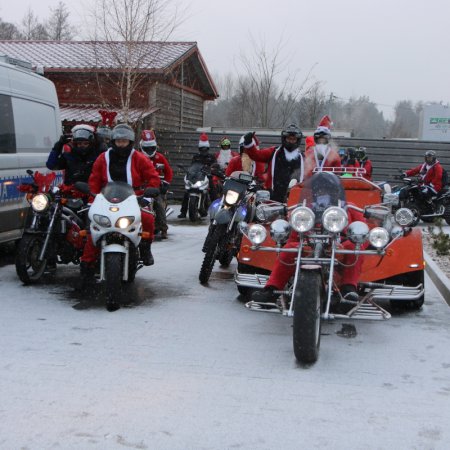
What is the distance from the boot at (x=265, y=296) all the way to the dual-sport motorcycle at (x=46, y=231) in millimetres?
2432

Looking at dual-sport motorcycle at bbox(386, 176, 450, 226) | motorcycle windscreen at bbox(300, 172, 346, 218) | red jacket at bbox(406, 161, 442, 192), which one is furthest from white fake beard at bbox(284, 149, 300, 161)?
red jacket at bbox(406, 161, 442, 192)

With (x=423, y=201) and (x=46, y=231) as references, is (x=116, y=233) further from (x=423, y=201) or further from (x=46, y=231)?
(x=423, y=201)

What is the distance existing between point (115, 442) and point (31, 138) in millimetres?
6146

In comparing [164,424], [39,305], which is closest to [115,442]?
[164,424]

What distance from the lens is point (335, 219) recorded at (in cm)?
518

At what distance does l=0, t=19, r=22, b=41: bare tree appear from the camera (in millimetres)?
58281

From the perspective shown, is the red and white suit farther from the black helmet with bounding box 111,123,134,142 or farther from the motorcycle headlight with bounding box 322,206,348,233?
the motorcycle headlight with bounding box 322,206,348,233

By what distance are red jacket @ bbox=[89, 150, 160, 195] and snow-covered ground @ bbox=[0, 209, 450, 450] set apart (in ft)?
3.88

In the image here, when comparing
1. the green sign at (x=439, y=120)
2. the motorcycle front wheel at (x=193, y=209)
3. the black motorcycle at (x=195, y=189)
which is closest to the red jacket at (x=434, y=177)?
the black motorcycle at (x=195, y=189)

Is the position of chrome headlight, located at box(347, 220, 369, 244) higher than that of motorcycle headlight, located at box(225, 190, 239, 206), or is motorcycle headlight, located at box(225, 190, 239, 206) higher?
chrome headlight, located at box(347, 220, 369, 244)

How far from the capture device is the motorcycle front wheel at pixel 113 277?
616 centimetres

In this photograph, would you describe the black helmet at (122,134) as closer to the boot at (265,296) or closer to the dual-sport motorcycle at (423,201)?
the boot at (265,296)

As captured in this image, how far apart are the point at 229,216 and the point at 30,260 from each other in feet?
7.28

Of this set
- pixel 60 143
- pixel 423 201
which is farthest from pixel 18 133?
pixel 423 201
